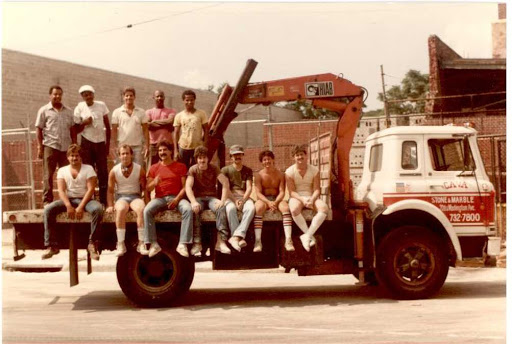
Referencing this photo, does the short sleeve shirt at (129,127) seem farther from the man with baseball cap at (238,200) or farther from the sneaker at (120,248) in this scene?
the sneaker at (120,248)

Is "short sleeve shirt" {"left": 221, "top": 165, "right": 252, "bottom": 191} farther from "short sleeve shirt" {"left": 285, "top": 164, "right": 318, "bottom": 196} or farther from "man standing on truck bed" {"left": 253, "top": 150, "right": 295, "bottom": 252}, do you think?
"short sleeve shirt" {"left": 285, "top": 164, "right": 318, "bottom": 196}

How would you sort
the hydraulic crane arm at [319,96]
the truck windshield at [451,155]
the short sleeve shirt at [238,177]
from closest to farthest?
1. the short sleeve shirt at [238,177]
2. the truck windshield at [451,155]
3. the hydraulic crane arm at [319,96]

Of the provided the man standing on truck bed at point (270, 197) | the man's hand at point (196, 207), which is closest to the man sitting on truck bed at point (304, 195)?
the man standing on truck bed at point (270, 197)

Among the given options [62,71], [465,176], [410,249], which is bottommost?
[410,249]

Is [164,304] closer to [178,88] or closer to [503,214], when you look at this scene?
[503,214]

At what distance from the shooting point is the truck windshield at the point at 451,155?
1056cm

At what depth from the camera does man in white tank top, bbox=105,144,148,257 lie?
382 inches

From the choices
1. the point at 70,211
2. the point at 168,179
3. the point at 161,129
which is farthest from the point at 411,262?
the point at 70,211

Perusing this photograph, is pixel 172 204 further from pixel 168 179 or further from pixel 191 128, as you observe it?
pixel 191 128

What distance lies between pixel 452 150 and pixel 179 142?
3.99 meters

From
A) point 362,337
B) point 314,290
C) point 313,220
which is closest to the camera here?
point 362,337

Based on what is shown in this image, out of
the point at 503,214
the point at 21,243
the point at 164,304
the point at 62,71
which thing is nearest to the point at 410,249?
the point at 164,304

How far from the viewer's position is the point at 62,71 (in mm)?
28531

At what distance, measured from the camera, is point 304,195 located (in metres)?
10.2
